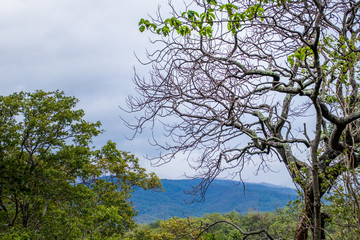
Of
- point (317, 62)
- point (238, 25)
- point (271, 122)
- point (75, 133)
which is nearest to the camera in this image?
point (317, 62)

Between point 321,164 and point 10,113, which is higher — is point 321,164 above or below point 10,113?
below

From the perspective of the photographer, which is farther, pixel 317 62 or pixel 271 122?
pixel 271 122

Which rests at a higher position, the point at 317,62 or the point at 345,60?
the point at 345,60

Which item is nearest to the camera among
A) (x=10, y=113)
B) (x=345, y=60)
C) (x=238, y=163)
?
(x=345, y=60)

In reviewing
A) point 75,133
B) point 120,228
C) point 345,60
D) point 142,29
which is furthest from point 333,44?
point 120,228

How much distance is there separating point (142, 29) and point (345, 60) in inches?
107

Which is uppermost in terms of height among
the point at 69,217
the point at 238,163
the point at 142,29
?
the point at 142,29

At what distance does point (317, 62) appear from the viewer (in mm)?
2959

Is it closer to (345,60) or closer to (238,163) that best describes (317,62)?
(345,60)

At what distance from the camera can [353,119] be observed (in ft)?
11.6

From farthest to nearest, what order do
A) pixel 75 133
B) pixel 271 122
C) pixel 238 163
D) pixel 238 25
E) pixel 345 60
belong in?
1. pixel 75 133
2. pixel 271 122
3. pixel 238 163
4. pixel 345 60
5. pixel 238 25

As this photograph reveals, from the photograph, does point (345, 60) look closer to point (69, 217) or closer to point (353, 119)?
point (353, 119)

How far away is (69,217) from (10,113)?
3.76 m

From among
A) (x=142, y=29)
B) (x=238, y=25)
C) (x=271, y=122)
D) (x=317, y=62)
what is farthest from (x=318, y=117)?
(x=271, y=122)
